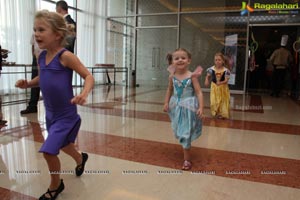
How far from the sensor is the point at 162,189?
1.84 m

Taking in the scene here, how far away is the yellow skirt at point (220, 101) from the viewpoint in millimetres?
4344

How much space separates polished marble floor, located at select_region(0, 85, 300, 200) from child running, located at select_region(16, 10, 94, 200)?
316mm

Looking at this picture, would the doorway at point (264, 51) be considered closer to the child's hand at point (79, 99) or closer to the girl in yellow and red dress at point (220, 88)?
the girl in yellow and red dress at point (220, 88)

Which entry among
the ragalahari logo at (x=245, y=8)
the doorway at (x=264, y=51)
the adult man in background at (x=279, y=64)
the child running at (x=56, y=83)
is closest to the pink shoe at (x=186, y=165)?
the child running at (x=56, y=83)

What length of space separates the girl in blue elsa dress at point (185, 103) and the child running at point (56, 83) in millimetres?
879

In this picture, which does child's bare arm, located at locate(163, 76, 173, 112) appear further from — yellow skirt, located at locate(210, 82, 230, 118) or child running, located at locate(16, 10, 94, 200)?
yellow skirt, located at locate(210, 82, 230, 118)

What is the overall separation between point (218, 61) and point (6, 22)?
4709 mm

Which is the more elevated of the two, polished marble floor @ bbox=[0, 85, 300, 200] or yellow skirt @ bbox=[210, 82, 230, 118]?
yellow skirt @ bbox=[210, 82, 230, 118]

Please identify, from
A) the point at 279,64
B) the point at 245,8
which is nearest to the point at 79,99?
the point at 279,64

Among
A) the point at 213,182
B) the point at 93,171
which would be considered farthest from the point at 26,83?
the point at 213,182

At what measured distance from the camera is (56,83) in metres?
1.62

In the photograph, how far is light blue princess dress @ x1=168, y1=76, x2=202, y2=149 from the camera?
2.24m

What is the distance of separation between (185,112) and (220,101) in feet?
7.37

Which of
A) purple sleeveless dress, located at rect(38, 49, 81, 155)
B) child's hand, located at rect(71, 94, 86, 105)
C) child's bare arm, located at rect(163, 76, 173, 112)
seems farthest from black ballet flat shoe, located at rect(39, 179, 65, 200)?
child's bare arm, located at rect(163, 76, 173, 112)
